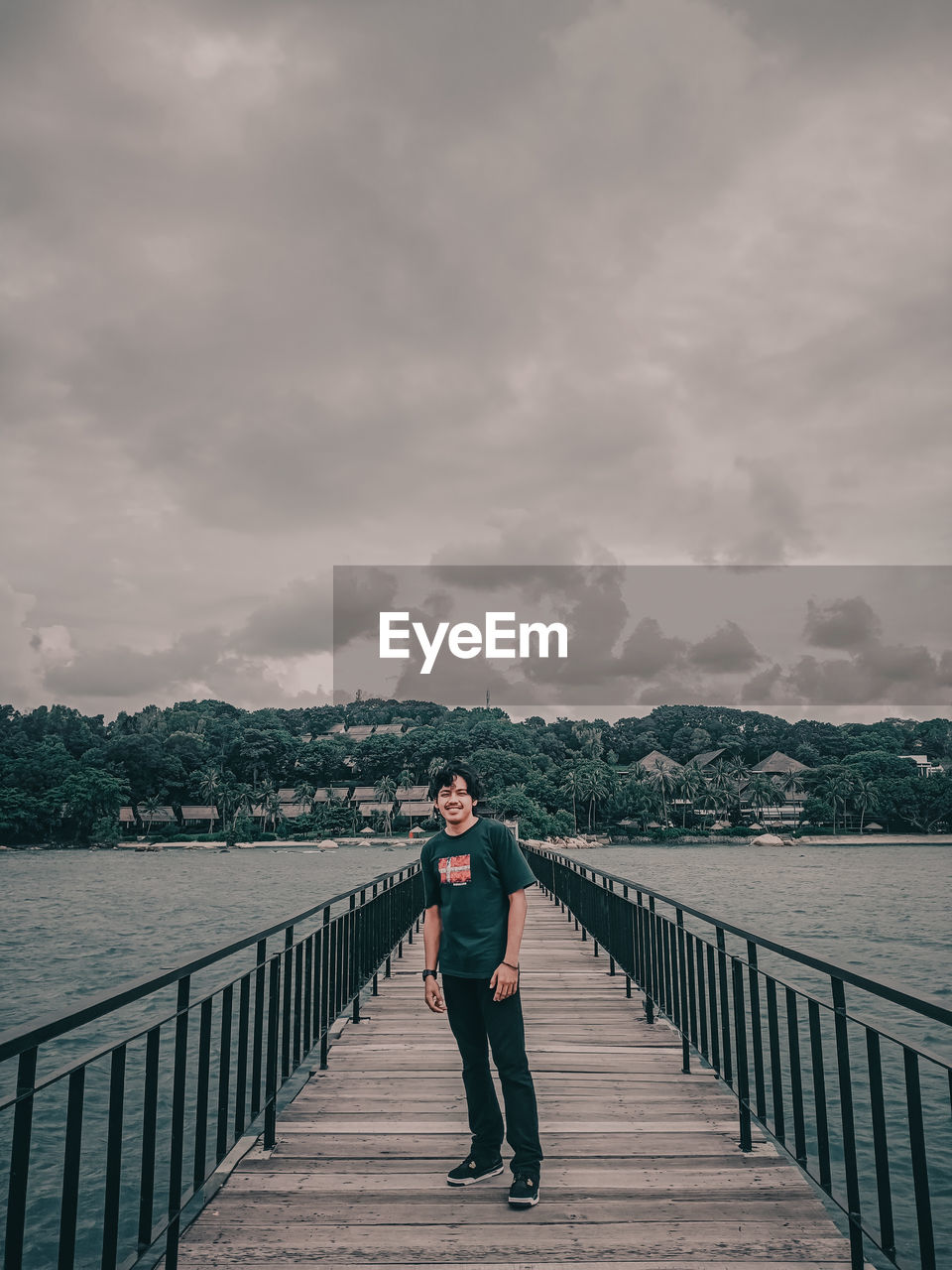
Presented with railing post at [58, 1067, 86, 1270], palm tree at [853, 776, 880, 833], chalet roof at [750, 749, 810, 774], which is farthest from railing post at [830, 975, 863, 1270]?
chalet roof at [750, 749, 810, 774]

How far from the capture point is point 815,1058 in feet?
10.5

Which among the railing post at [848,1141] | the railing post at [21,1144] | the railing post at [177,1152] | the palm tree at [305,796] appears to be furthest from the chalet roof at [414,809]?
the railing post at [21,1144]

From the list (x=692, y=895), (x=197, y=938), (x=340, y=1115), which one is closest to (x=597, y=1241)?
(x=340, y=1115)

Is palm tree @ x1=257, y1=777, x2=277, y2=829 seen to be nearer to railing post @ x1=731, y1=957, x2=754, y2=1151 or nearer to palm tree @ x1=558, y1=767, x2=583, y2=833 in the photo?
palm tree @ x1=558, y1=767, x2=583, y2=833

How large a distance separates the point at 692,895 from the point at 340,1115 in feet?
118

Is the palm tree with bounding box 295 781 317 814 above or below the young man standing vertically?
below

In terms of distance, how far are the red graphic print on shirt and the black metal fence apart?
0.93 meters

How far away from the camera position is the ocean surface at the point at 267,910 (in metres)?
15.1

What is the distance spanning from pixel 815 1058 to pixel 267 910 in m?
34.8

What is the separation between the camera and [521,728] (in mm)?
121625

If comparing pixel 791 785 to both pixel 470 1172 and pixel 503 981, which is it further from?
pixel 503 981

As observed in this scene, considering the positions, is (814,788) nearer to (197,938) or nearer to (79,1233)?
(197,938)

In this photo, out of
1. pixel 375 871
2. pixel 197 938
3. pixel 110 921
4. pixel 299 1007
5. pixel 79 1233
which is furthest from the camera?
pixel 375 871

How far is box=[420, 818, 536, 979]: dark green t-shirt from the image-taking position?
12.2 feet
